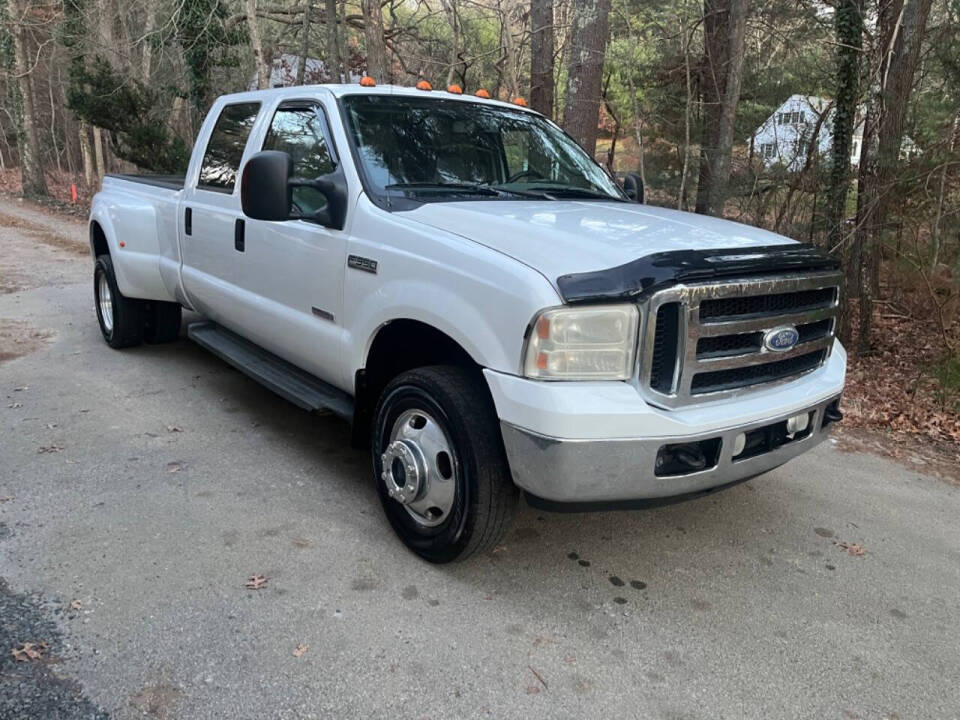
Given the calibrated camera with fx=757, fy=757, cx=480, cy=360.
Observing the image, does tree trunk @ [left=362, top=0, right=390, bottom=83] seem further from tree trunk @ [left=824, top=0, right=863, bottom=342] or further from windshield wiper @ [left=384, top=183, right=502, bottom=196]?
windshield wiper @ [left=384, top=183, right=502, bottom=196]

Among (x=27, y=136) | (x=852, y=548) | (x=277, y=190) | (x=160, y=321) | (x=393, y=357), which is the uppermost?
(x=27, y=136)

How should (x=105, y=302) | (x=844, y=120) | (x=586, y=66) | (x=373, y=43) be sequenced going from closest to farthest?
(x=105, y=302), (x=844, y=120), (x=586, y=66), (x=373, y=43)

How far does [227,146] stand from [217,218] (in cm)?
54

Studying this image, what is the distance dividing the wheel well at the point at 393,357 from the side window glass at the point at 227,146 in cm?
189

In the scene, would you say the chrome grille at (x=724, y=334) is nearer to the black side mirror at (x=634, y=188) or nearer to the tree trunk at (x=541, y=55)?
the black side mirror at (x=634, y=188)

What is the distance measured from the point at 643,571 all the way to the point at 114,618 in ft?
7.10

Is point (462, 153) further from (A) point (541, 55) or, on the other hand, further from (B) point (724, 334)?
(A) point (541, 55)

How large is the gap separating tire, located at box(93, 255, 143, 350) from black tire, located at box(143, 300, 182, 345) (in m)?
0.08


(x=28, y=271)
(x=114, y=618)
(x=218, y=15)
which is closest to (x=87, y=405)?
(x=114, y=618)

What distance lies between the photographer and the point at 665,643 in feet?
9.37

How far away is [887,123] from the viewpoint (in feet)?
23.0

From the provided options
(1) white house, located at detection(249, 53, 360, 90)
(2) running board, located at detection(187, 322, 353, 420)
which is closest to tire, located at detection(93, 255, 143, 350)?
(2) running board, located at detection(187, 322, 353, 420)

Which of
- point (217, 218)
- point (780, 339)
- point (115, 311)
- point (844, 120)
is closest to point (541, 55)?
point (844, 120)

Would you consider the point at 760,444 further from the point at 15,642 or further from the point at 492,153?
the point at 15,642
